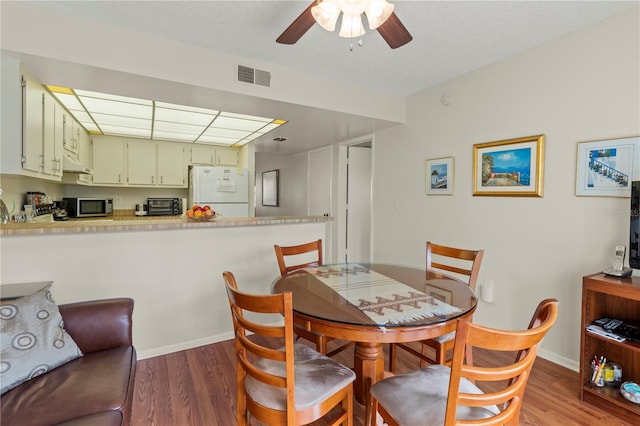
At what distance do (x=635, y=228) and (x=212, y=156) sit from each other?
5.32 meters

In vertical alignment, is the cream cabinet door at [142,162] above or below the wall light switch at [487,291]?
above

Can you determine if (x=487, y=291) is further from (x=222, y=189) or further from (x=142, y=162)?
(x=142, y=162)

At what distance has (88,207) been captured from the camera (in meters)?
4.46

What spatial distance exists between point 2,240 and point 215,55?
6.34 feet

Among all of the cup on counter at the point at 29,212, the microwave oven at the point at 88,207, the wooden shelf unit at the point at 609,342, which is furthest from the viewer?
the microwave oven at the point at 88,207

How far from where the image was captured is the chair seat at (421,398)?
1138 mm

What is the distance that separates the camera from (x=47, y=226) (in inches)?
80.5

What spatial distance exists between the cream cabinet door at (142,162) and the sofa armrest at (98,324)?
374 centimetres

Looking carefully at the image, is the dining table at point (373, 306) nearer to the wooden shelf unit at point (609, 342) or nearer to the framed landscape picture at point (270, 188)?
the wooden shelf unit at point (609, 342)

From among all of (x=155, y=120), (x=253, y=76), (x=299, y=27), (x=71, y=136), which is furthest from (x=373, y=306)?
(x=71, y=136)

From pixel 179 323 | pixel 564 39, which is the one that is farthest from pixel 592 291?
pixel 179 323

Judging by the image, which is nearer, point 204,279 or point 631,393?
point 631,393

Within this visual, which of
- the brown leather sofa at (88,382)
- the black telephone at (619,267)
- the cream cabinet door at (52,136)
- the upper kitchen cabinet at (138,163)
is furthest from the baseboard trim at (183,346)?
the upper kitchen cabinet at (138,163)

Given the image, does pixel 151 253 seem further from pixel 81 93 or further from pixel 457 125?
pixel 457 125
